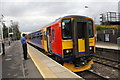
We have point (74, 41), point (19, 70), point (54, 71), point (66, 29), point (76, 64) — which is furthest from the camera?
point (76, 64)

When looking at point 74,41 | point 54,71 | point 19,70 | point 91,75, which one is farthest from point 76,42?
point 19,70

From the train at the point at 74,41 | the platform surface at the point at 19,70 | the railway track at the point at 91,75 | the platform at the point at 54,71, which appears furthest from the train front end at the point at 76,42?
the platform surface at the point at 19,70

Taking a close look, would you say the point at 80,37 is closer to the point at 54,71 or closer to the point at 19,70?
the point at 54,71

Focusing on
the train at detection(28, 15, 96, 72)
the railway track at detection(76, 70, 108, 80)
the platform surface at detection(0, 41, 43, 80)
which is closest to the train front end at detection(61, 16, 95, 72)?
the train at detection(28, 15, 96, 72)

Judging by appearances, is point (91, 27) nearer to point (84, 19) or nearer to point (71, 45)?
point (84, 19)

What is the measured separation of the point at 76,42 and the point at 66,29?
0.88 metres

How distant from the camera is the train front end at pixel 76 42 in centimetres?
641

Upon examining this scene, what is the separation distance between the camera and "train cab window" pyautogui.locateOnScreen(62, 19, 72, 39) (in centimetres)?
645

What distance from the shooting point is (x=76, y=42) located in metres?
6.45

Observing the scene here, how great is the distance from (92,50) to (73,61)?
54.4 inches

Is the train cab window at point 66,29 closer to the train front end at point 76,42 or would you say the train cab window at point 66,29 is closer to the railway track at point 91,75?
the train front end at point 76,42

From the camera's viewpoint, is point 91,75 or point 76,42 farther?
point 91,75

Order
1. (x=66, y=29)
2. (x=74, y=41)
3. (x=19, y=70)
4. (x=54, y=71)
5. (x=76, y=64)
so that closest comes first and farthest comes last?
(x=54, y=71)
(x=19, y=70)
(x=74, y=41)
(x=66, y=29)
(x=76, y=64)

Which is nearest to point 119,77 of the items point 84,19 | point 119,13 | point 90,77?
point 90,77
